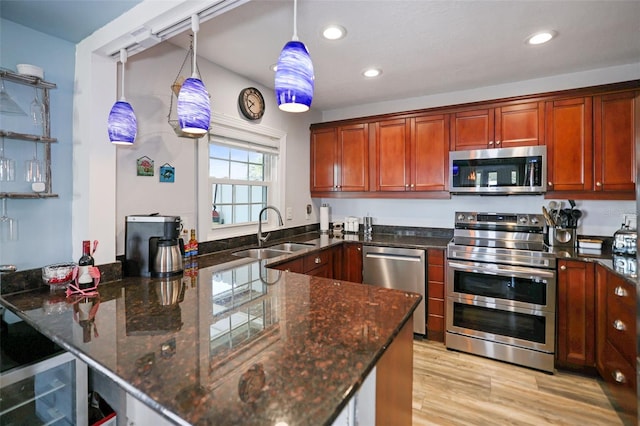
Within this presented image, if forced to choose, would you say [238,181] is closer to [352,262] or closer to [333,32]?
[352,262]

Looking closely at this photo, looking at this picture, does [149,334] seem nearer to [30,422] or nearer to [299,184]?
[30,422]

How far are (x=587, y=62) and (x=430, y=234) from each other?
1993mm

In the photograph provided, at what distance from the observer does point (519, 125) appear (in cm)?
280

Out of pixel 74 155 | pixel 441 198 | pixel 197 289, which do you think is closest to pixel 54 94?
pixel 74 155

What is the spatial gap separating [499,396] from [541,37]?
2479 millimetres

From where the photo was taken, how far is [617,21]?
6.40 ft

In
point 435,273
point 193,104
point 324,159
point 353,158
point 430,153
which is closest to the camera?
point 193,104

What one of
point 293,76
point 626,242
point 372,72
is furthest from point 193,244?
point 626,242

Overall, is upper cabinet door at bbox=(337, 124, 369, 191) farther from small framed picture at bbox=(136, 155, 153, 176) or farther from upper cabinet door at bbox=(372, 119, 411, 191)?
small framed picture at bbox=(136, 155, 153, 176)

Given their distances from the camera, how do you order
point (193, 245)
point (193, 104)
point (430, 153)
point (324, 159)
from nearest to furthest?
point (193, 104) < point (193, 245) < point (430, 153) < point (324, 159)

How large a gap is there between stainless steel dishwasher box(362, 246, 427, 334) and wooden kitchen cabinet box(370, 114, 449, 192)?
A: 28.0 inches

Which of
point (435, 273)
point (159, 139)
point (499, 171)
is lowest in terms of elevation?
point (435, 273)

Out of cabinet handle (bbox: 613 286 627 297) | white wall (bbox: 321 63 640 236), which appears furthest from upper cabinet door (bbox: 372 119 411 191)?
cabinet handle (bbox: 613 286 627 297)

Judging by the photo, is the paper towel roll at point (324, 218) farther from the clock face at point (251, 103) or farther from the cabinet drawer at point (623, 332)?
the cabinet drawer at point (623, 332)
